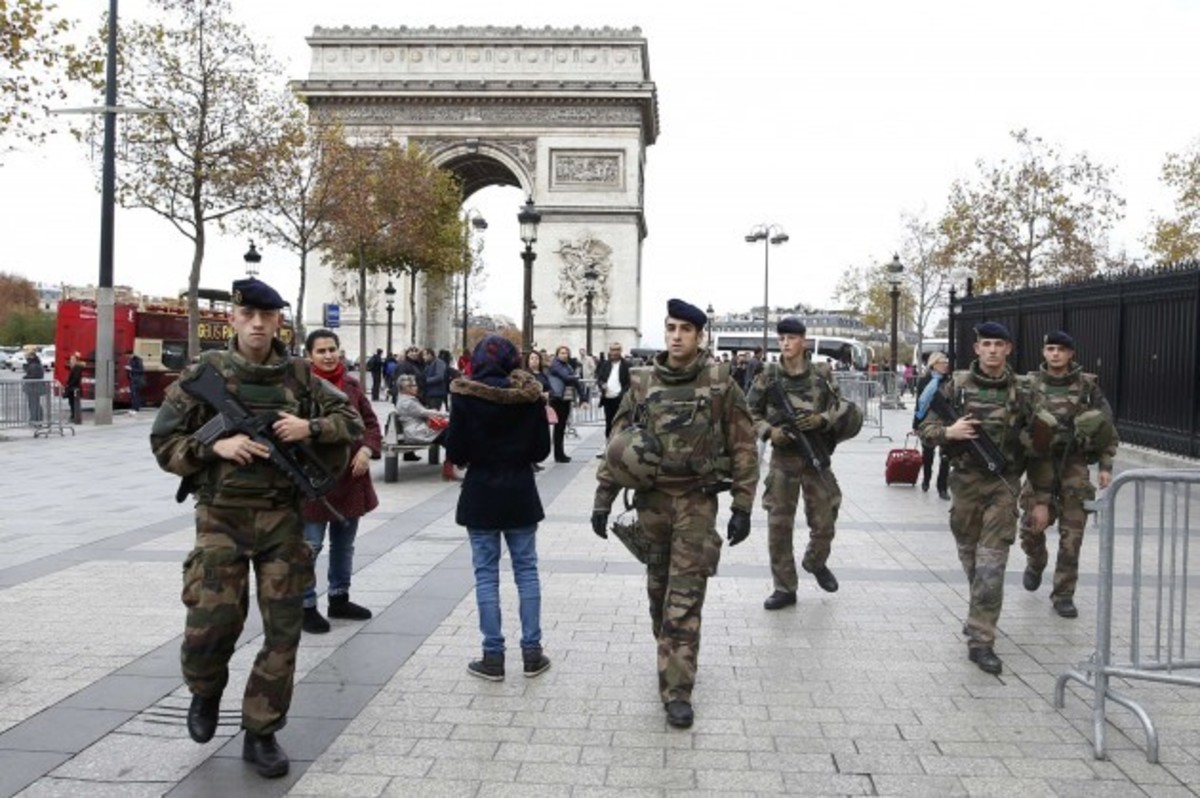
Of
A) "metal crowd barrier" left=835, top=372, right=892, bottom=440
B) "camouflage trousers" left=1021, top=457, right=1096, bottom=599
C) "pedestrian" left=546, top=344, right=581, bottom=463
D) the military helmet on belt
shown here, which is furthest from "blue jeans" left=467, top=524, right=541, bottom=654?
"metal crowd barrier" left=835, top=372, right=892, bottom=440

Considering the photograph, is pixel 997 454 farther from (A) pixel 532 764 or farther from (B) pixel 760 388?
(A) pixel 532 764

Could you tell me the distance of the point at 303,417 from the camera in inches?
180

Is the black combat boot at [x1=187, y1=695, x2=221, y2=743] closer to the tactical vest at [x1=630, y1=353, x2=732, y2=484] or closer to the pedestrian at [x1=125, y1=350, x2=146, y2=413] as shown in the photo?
the tactical vest at [x1=630, y1=353, x2=732, y2=484]

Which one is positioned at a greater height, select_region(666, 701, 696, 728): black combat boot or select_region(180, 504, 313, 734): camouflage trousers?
select_region(180, 504, 313, 734): camouflage trousers

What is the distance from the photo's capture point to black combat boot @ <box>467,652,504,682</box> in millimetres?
5488

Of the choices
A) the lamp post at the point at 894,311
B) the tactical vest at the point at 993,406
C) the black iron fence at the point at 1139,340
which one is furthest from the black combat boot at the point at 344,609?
the lamp post at the point at 894,311

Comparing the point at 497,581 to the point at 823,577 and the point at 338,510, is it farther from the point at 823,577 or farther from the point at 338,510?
the point at 823,577

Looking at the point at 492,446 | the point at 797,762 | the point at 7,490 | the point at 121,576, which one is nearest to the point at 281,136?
the point at 7,490

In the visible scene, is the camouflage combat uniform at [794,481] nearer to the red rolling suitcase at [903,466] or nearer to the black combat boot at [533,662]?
the black combat boot at [533,662]

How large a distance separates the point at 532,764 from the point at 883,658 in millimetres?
2364

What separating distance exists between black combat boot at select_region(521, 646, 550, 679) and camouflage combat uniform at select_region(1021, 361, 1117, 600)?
3.32 meters

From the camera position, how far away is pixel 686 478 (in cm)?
516

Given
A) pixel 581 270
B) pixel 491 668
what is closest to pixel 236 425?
pixel 491 668

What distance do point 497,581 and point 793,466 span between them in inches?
96.6
